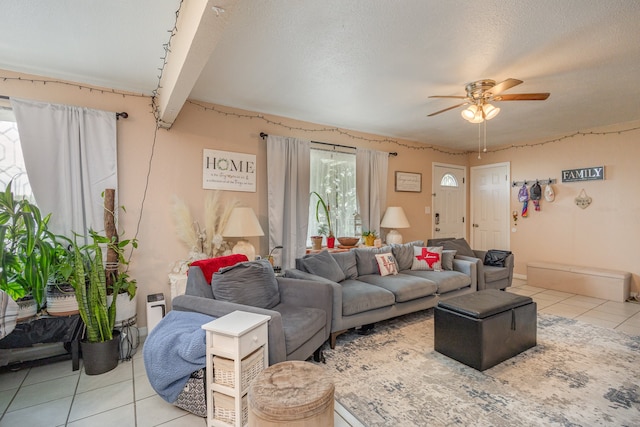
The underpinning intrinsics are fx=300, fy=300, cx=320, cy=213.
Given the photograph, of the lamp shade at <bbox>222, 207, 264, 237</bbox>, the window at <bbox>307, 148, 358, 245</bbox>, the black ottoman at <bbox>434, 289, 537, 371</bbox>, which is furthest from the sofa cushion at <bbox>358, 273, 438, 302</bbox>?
the lamp shade at <bbox>222, 207, 264, 237</bbox>

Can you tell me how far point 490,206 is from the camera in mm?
5953

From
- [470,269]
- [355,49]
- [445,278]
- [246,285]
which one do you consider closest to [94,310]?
[246,285]

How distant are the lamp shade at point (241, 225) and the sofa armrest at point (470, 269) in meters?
2.66

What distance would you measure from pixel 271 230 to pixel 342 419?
233 centimetres

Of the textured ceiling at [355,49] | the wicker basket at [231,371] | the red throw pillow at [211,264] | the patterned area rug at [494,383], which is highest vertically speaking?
the textured ceiling at [355,49]

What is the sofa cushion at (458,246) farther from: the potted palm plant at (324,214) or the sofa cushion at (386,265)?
the potted palm plant at (324,214)

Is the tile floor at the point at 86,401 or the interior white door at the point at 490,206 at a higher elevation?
the interior white door at the point at 490,206

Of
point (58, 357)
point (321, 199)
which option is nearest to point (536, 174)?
point (321, 199)

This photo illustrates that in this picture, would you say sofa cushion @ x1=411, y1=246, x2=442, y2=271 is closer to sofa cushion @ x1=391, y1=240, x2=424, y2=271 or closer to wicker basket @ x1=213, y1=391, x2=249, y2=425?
sofa cushion @ x1=391, y1=240, x2=424, y2=271

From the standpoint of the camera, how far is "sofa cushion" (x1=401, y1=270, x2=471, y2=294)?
11.6 ft

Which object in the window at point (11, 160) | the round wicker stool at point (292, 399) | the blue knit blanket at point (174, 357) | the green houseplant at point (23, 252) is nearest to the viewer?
the round wicker stool at point (292, 399)

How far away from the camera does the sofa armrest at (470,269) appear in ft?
12.7

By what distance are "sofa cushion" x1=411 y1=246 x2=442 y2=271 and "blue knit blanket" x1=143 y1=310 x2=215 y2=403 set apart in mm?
2886

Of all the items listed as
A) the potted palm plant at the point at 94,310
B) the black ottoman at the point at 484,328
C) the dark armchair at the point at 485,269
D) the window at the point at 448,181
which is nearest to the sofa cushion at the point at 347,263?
the black ottoman at the point at 484,328
